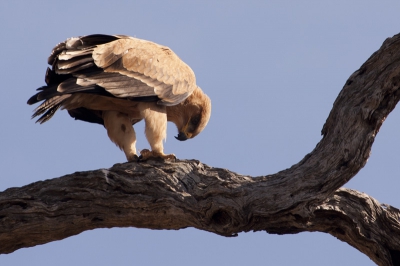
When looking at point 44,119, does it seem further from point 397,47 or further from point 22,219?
point 397,47

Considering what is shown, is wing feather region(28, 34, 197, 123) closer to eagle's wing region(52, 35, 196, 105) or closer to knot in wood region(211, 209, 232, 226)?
eagle's wing region(52, 35, 196, 105)

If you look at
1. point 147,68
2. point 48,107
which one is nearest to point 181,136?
point 147,68

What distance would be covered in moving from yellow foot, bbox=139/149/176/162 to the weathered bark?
638 mm

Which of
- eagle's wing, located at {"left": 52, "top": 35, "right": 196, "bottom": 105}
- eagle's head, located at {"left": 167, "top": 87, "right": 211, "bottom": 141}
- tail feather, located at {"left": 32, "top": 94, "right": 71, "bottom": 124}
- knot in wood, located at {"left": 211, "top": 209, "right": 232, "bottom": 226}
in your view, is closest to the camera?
knot in wood, located at {"left": 211, "top": 209, "right": 232, "bottom": 226}

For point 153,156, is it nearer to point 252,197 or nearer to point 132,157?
point 132,157

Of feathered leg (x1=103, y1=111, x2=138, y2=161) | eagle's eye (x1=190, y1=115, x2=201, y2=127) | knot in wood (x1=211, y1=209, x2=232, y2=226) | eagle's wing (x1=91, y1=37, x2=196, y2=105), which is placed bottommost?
→ knot in wood (x1=211, y1=209, x2=232, y2=226)

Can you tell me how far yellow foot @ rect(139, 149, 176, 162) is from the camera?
685cm

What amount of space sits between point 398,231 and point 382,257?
11.3 inches

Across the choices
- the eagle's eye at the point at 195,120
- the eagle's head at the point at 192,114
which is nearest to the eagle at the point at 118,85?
the eagle's head at the point at 192,114

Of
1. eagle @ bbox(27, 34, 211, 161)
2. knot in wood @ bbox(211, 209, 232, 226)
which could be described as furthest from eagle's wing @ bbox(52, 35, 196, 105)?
knot in wood @ bbox(211, 209, 232, 226)

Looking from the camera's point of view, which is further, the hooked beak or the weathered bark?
the hooked beak

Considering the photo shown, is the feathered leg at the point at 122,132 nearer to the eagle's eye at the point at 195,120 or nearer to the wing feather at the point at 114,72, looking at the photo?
the wing feather at the point at 114,72

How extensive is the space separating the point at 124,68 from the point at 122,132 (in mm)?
905

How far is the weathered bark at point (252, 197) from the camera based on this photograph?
554 cm
